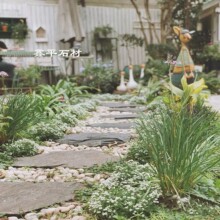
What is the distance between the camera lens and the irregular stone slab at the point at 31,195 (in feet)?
6.44

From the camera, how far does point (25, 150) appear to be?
3111 millimetres

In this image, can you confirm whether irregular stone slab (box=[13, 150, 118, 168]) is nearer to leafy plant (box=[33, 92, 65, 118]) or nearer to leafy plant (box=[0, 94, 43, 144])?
leafy plant (box=[0, 94, 43, 144])

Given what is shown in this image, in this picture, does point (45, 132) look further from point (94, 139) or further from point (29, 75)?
point (29, 75)

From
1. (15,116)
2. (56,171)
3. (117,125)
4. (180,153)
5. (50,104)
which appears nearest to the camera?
(180,153)

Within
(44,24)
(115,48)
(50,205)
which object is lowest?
(50,205)

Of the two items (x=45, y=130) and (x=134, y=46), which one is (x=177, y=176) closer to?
(x=45, y=130)

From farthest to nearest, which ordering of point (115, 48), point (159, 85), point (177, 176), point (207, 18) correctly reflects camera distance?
point (207, 18) → point (115, 48) → point (159, 85) → point (177, 176)

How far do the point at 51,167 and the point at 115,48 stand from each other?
906cm

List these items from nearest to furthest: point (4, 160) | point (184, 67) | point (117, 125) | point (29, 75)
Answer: point (4, 160), point (184, 67), point (117, 125), point (29, 75)

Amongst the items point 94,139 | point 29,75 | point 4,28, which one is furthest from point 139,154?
point 4,28

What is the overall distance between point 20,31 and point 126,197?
901cm

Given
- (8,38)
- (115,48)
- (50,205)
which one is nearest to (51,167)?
(50,205)

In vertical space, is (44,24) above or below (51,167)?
above

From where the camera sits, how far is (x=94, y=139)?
11.8 ft
